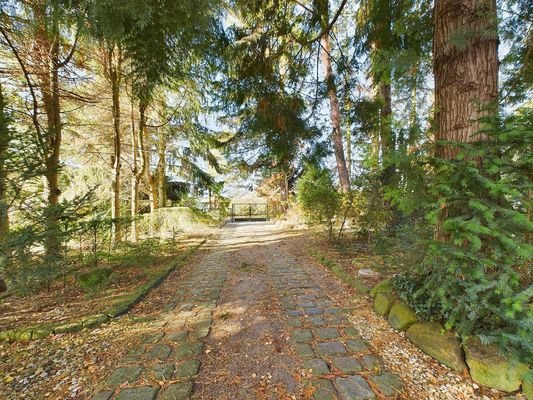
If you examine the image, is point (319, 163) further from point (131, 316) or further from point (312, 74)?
point (131, 316)

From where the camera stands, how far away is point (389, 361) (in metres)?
1.75

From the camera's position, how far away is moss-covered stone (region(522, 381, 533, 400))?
1.39m

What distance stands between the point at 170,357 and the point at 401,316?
1910 mm

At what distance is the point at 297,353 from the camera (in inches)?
73.7

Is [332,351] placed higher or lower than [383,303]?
lower

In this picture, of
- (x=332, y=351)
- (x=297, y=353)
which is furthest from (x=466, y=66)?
(x=297, y=353)

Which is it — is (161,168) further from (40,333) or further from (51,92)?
(40,333)

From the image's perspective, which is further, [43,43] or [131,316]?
[43,43]

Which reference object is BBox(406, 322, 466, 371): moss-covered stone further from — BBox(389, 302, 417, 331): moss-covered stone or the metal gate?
the metal gate

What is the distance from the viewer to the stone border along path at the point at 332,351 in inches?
59.3

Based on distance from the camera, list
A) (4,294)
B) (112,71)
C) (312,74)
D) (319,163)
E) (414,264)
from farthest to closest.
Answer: (112,71) → (319,163) → (312,74) → (4,294) → (414,264)

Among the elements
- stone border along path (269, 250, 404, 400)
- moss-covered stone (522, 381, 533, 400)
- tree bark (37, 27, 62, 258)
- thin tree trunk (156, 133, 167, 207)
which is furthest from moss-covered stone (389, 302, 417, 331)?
thin tree trunk (156, 133, 167, 207)

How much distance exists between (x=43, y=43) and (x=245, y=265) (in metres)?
4.57

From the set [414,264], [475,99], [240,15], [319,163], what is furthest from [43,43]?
[414,264]
